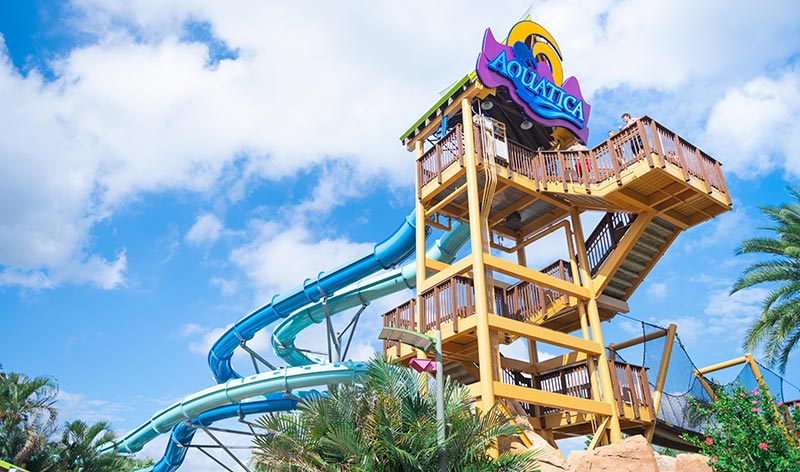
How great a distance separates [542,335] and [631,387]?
270 cm

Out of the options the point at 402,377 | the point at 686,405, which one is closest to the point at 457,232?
the point at 686,405

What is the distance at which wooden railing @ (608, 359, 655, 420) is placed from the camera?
15.0 m

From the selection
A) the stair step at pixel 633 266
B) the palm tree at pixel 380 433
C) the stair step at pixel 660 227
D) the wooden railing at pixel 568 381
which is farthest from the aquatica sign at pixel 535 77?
the palm tree at pixel 380 433

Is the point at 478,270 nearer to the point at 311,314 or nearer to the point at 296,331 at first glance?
the point at 311,314

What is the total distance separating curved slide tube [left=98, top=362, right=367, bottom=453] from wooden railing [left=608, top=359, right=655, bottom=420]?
22.3 ft

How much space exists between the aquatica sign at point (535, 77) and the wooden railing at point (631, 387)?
6.96 m

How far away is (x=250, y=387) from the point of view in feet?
72.1

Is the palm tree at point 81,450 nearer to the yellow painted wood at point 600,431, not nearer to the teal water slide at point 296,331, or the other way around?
the teal water slide at point 296,331

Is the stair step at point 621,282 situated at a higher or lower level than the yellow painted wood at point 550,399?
higher

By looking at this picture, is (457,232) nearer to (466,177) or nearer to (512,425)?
(466,177)

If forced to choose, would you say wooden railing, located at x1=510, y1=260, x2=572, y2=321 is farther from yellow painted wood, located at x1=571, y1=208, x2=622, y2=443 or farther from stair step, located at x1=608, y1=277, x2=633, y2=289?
stair step, located at x1=608, y1=277, x2=633, y2=289

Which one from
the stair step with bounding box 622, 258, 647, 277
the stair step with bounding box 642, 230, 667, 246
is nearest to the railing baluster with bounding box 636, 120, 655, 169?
the stair step with bounding box 642, 230, 667, 246

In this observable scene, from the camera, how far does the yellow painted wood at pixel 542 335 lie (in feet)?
46.2

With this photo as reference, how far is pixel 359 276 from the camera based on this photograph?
23188 millimetres
